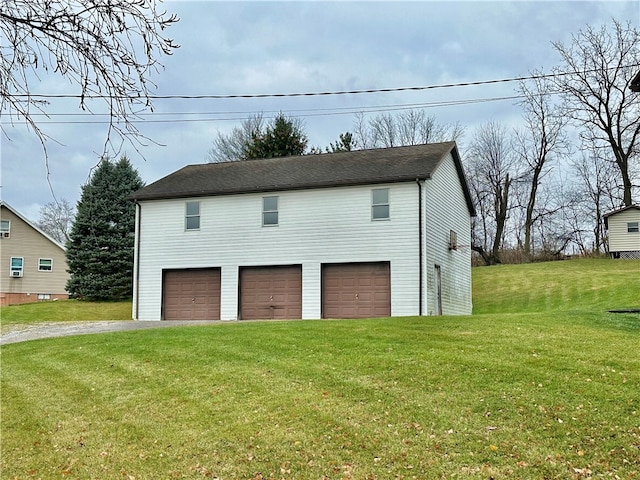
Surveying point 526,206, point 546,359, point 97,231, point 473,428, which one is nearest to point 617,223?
point 526,206

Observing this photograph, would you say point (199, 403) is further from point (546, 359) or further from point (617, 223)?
point (617, 223)

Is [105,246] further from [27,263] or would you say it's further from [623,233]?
[623,233]

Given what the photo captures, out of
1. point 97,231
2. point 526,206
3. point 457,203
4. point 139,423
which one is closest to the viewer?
point 139,423

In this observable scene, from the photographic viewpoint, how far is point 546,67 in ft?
134

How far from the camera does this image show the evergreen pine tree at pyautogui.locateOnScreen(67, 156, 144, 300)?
32094 millimetres

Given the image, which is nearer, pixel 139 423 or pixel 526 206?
pixel 139 423

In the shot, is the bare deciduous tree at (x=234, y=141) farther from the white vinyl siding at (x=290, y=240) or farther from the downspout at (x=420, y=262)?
the downspout at (x=420, y=262)

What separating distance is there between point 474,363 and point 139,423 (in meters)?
4.74

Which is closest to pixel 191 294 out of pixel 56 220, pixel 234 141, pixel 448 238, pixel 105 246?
pixel 448 238

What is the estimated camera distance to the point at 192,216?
2325 centimetres

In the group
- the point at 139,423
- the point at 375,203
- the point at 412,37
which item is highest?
the point at 412,37

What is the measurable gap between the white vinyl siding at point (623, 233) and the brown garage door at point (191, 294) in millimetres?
28610

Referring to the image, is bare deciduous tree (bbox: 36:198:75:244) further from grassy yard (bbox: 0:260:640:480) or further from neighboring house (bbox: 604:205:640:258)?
grassy yard (bbox: 0:260:640:480)

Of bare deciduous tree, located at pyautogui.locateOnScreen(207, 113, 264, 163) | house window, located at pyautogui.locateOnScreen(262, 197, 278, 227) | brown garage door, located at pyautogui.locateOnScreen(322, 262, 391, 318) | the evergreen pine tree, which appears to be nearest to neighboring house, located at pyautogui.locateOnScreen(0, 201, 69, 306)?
the evergreen pine tree
